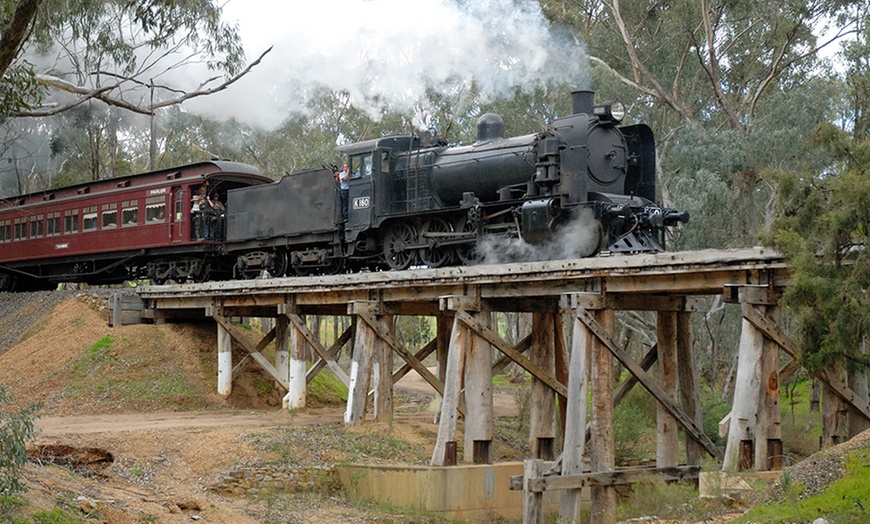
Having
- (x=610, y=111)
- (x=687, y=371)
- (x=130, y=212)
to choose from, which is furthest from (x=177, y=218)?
(x=687, y=371)

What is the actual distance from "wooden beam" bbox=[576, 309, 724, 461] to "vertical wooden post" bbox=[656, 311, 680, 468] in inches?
18.5

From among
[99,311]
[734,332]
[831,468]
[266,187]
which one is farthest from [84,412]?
[734,332]

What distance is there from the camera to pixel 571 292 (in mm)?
14969

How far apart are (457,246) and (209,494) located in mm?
6935

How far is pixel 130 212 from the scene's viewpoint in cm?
2738

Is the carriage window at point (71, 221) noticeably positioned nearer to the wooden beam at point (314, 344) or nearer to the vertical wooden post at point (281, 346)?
the vertical wooden post at point (281, 346)

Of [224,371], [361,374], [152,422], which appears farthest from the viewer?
[224,371]

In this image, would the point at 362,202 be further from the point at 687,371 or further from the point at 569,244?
the point at 687,371

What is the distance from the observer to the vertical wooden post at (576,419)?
46.9ft

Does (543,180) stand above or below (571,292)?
above

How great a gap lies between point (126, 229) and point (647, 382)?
17.4 m

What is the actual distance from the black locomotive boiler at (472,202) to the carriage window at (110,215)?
4977 mm

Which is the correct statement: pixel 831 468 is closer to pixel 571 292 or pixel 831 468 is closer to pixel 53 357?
pixel 571 292

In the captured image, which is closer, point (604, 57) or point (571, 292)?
point (571, 292)
